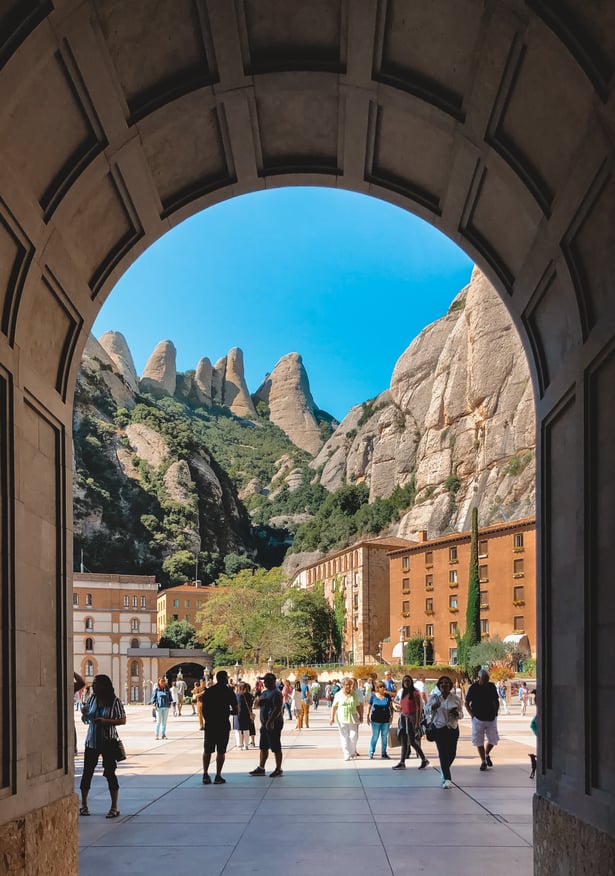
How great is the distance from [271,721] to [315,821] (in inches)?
150

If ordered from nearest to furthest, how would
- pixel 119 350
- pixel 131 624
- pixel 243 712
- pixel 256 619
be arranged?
1. pixel 243 712
2. pixel 256 619
3. pixel 131 624
4. pixel 119 350

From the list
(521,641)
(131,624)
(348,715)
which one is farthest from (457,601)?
(348,715)

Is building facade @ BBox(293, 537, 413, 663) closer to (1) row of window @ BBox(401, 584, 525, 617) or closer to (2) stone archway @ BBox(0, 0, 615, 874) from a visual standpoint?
(1) row of window @ BBox(401, 584, 525, 617)

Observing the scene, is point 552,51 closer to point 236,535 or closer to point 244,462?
point 236,535

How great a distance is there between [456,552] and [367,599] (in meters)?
17.3

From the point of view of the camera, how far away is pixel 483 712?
15422 mm

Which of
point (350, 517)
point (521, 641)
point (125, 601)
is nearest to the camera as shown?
point (521, 641)

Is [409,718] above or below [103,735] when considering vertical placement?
below

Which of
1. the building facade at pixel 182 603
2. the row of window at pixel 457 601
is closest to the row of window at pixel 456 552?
the row of window at pixel 457 601

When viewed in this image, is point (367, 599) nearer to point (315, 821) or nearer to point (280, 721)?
point (280, 721)

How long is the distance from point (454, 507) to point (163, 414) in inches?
2598

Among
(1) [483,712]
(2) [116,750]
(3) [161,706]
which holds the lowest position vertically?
(3) [161,706]

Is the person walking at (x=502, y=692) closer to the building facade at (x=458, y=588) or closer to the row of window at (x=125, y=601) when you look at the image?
the building facade at (x=458, y=588)

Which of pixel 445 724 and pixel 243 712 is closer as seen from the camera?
pixel 445 724
